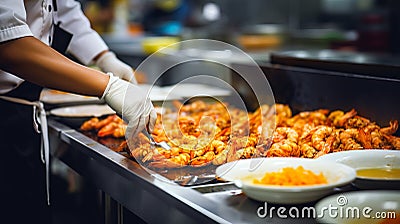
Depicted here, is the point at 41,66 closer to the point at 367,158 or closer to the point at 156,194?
the point at 156,194

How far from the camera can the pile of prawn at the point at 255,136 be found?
1.88 metres

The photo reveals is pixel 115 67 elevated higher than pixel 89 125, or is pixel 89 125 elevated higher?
pixel 115 67

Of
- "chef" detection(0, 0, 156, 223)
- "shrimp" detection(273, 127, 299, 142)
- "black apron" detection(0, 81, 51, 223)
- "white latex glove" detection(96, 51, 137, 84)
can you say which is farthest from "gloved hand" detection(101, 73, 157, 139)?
"white latex glove" detection(96, 51, 137, 84)

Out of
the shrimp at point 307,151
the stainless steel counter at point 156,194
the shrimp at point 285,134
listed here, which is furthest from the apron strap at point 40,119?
the shrimp at point 307,151

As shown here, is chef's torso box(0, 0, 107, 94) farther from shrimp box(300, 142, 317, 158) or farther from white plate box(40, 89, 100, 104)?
shrimp box(300, 142, 317, 158)

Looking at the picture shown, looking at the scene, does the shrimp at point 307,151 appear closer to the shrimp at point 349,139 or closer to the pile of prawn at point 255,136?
the pile of prawn at point 255,136

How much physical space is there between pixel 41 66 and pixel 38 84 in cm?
10

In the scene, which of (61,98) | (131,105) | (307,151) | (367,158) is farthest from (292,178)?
(61,98)

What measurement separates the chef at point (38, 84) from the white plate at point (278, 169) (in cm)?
56

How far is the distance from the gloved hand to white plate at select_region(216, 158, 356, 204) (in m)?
0.52

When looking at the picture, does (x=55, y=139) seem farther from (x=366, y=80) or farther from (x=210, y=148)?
(x=366, y=80)

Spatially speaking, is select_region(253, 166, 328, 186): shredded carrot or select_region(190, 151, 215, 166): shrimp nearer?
select_region(253, 166, 328, 186): shredded carrot

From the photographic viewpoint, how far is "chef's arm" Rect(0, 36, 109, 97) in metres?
1.97

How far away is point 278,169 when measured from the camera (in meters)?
1.61
